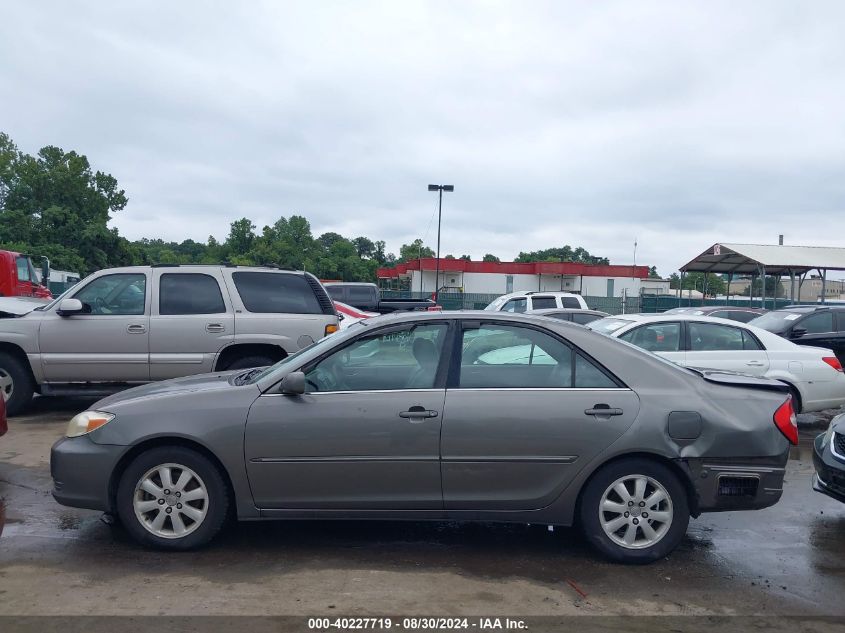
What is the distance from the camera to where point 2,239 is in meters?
50.4

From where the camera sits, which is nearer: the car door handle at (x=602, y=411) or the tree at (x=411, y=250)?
the car door handle at (x=602, y=411)

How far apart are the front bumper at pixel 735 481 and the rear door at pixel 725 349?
466 cm

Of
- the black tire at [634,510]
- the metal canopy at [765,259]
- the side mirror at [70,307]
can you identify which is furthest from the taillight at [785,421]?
the metal canopy at [765,259]

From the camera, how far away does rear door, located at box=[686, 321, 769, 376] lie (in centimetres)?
925

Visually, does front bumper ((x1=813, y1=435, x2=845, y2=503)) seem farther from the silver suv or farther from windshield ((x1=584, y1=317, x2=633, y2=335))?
the silver suv

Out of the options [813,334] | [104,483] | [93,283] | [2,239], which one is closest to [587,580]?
[104,483]

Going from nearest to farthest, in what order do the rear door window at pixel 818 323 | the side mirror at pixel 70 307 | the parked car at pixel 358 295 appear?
1. the side mirror at pixel 70 307
2. the rear door window at pixel 818 323
3. the parked car at pixel 358 295

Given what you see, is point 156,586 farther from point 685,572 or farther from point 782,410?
point 782,410

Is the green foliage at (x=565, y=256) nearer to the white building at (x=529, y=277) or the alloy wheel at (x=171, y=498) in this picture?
the white building at (x=529, y=277)

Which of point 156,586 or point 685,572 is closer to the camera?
point 156,586

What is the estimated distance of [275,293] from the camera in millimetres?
9195

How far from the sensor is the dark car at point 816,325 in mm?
12758

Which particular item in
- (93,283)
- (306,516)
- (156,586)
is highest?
(93,283)

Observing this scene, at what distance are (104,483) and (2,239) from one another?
176ft
